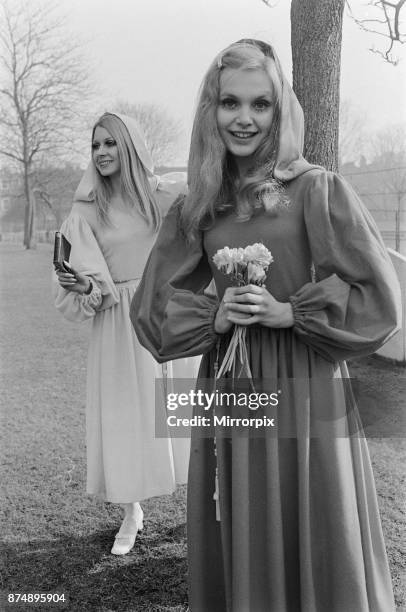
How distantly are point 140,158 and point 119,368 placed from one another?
1.20 m

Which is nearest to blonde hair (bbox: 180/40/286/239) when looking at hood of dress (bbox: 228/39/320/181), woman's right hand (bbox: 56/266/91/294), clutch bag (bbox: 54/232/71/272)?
hood of dress (bbox: 228/39/320/181)

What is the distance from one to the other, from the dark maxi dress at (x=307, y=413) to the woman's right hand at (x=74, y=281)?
1056 millimetres

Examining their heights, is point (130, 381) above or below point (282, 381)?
below

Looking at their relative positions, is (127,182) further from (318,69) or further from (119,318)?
(318,69)

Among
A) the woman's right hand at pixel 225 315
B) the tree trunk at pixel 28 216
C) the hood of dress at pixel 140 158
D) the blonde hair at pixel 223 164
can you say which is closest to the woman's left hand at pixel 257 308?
the woman's right hand at pixel 225 315

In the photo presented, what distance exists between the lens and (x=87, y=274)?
3273mm

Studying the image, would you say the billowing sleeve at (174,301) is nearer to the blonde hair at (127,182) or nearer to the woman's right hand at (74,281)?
the woman's right hand at (74,281)

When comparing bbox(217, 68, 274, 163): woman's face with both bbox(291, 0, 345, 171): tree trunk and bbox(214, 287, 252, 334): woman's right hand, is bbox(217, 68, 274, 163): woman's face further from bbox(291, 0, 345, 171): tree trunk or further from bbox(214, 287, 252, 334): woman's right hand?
bbox(291, 0, 345, 171): tree trunk

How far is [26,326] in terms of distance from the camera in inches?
460

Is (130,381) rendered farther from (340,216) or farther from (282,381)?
(340,216)

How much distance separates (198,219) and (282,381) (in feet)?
2.11

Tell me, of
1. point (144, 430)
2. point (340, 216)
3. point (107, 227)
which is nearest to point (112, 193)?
point (107, 227)

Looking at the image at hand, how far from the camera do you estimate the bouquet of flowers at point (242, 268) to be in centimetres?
188

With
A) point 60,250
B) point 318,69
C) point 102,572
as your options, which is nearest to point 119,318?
point 60,250
